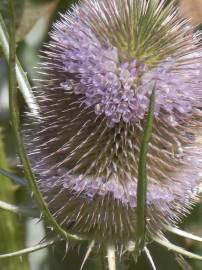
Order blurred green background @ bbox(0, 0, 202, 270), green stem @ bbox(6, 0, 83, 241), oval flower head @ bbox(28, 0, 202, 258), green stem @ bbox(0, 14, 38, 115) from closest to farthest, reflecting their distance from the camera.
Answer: green stem @ bbox(6, 0, 83, 241)
oval flower head @ bbox(28, 0, 202, 258)
green stem @ bbox(0, 14, 38, 115)
blurred green background @ bbox(0, 0, 202, 270)

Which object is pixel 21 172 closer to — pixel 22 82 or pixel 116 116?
pixel 22 82

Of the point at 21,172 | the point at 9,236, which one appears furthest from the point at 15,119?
the point at 21,172

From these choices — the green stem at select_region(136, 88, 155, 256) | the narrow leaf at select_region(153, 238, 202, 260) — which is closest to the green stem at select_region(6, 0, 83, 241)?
the green stem at select_region(136, 88, 155, 256)

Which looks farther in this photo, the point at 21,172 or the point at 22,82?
the point at 21,172

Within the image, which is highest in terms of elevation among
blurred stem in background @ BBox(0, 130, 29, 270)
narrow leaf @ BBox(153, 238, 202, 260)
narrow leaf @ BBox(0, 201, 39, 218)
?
narrow leaf @ BBox(0, 201, 39, 218)

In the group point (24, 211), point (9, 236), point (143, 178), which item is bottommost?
point (9, 236)

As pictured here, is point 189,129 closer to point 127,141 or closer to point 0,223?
point 127,141

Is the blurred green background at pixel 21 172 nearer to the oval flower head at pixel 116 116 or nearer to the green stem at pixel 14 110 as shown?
the oval flower head at pixel 116 116

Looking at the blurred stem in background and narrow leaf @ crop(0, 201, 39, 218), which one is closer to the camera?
narrow leaf @ crop(0, 201, 39, 218)

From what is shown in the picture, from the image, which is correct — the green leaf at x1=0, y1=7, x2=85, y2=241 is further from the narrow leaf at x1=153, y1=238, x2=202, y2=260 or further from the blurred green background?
the blurred green background
